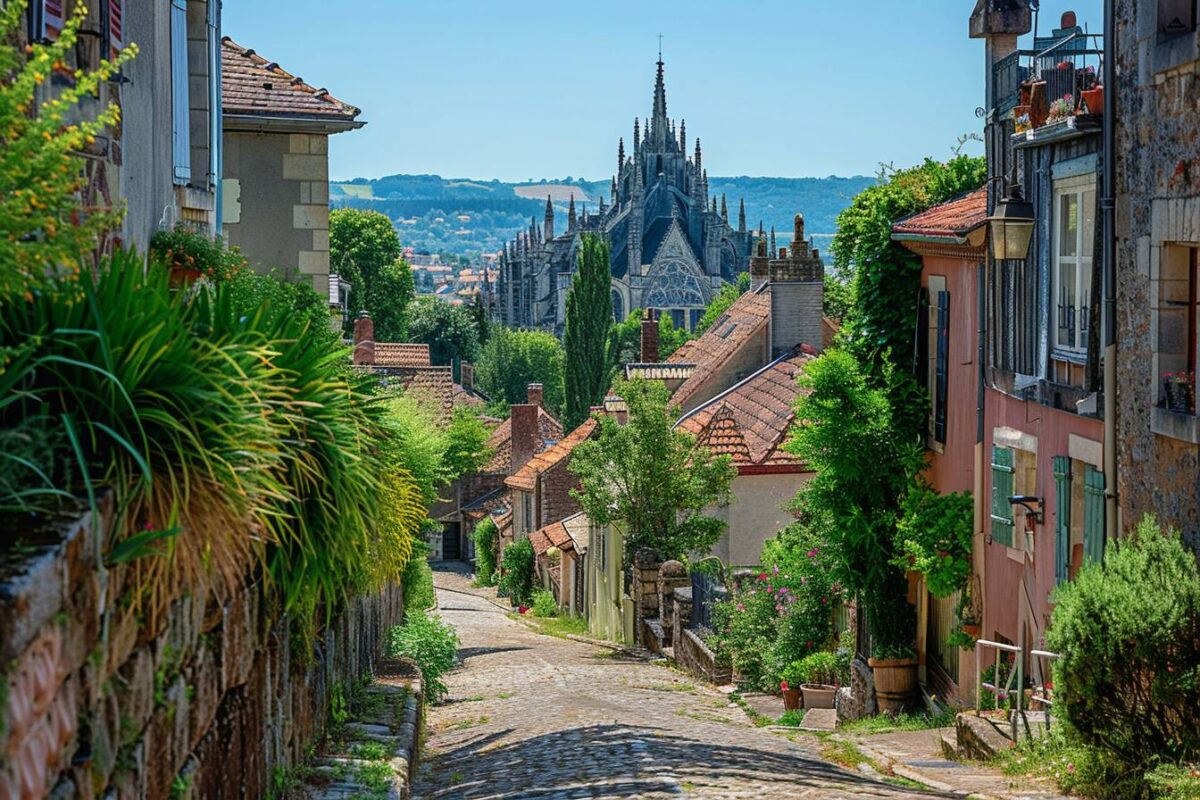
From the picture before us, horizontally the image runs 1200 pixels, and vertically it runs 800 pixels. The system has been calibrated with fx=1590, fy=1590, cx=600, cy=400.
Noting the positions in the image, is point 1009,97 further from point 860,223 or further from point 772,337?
point 772,337

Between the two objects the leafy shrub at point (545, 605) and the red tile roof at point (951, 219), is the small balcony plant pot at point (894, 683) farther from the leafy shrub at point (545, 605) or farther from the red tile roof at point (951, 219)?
the leafy shrub at point (545, 605)

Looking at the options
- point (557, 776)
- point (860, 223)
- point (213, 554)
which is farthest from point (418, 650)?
point (213, 554)

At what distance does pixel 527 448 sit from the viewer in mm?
54125

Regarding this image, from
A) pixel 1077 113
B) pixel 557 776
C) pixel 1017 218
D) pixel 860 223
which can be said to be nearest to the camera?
pixel 557 776

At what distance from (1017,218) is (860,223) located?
17.2ft

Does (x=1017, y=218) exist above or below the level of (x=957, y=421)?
above

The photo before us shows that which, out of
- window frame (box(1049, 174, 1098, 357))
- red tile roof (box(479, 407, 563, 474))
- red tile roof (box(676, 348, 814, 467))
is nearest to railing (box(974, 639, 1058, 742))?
window frame (box(1049, 174, 1098, 357))

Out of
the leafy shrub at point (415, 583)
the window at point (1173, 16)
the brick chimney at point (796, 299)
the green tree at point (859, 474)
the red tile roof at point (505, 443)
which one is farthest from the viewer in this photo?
the red tile roof at point (505, 443)

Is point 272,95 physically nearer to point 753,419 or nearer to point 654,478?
point 654,478

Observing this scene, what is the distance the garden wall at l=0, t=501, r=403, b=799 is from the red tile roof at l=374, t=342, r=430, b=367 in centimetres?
4016

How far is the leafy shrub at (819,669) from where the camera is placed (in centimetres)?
1917

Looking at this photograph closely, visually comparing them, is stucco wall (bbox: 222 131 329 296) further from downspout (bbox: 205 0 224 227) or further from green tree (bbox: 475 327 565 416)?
green tree (bbox: 475 327 565 416)

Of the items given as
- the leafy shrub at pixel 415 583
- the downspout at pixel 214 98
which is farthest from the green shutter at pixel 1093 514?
the leafy shrub at pixel 415 583

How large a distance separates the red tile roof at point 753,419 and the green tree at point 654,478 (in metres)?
0.56
